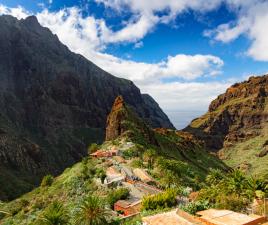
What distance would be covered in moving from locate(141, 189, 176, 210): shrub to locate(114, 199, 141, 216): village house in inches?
100

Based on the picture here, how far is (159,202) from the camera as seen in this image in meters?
44.3

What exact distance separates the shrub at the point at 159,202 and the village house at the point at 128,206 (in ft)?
8.37

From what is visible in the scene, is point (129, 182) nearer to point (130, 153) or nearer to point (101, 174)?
point (101, 174)

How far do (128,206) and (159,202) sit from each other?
20.3 feet

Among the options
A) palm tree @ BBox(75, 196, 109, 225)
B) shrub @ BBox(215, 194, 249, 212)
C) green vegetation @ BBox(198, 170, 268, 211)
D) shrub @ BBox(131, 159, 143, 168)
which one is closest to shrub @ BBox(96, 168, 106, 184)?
shrub @ BBox(131, 159, 143, 168)

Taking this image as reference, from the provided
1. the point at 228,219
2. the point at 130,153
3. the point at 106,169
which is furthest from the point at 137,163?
the point at 228,219

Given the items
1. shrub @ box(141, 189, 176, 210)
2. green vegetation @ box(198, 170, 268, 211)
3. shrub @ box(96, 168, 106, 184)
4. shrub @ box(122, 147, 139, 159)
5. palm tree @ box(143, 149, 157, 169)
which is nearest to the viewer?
green vegetation @ box(198, 170, 268, 211)

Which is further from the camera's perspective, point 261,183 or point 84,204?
point 261,183

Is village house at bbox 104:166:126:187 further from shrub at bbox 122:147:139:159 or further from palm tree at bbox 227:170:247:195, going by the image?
palm tree at bbox 227:170:247:195

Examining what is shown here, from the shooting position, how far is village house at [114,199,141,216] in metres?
47.5

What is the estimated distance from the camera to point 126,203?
51438 millimetres

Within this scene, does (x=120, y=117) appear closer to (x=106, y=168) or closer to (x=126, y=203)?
(x=106, y=168)

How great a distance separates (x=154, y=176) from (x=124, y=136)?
40029 mm

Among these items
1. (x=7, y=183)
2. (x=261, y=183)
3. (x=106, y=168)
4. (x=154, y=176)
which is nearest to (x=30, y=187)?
(x=7, y=183)
